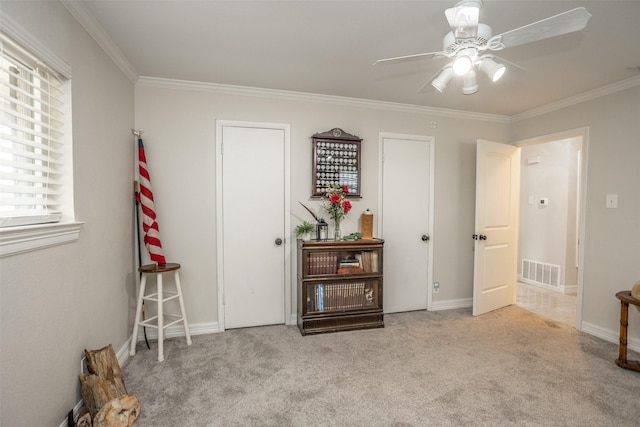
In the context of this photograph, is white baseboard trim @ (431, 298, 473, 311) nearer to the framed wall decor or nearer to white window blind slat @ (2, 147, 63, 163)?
the framed wall decor

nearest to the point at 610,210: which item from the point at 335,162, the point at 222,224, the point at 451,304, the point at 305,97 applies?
the point at 451,304

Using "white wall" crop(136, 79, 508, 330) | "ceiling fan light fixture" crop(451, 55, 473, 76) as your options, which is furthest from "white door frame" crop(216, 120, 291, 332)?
"ceiling fan light fixture" crop(451, 55, 473, 76)

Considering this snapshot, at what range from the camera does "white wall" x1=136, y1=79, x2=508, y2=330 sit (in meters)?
2.96

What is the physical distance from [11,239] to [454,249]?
3.97 m

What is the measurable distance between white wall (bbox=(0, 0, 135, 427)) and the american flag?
0.13m

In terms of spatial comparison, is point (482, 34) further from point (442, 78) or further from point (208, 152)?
point (208, 152)

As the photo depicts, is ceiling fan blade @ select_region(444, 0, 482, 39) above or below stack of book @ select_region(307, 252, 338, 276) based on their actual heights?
above

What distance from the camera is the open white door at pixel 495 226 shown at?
3.61 m

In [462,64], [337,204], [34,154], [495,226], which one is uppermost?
[462,64]

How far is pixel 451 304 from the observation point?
12.8ft

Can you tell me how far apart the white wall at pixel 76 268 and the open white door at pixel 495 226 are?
3.56 meters

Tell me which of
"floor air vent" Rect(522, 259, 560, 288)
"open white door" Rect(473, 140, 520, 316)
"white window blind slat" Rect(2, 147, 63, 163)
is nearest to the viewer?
"white window blind slat" Rect(2, 147, 63, 163)

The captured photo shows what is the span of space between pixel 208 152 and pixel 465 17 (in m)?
2.40

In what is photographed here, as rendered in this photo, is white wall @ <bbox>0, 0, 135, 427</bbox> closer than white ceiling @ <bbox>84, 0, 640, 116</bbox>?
Yes
